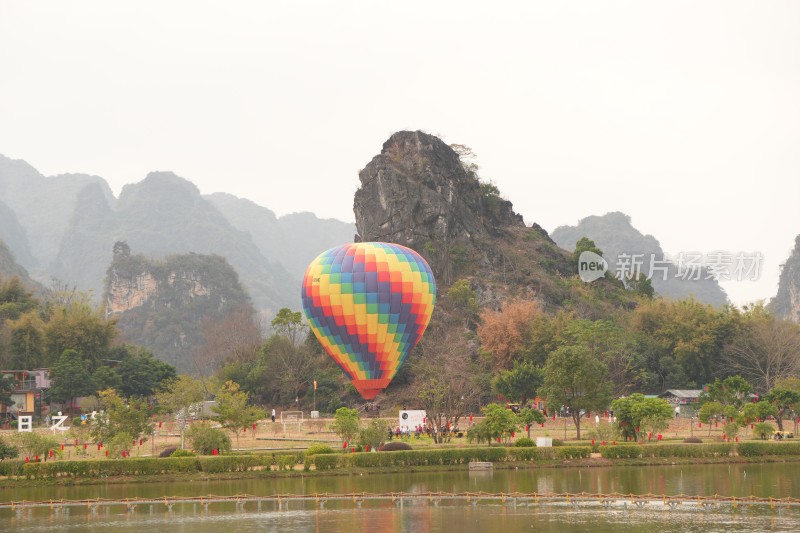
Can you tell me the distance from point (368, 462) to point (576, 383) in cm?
1596

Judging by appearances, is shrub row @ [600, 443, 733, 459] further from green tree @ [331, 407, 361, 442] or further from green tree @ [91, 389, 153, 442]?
green tree @ [91, 389, 153, 442]

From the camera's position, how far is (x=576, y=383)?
58.0m

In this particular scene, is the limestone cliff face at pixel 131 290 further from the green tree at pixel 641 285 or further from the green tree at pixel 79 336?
the green tree at pixel 641 285

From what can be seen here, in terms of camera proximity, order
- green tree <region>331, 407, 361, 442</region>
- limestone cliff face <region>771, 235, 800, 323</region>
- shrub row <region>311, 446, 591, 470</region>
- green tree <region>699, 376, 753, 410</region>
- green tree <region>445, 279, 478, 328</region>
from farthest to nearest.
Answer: limestone cliff face <region>771, 235, 800, 323</region>, green tree <region>445, 279, 478, 328</region>, green tree <region>699, 376, 753, 410</region>, green tree <region>331, 407, 361, 442</region>, shrub row <region>311, 446, 591, 470</region>

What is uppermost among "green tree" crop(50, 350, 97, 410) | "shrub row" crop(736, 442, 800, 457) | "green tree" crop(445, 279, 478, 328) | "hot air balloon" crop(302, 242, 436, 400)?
"green tree" crop(445, 279, 478, 328)

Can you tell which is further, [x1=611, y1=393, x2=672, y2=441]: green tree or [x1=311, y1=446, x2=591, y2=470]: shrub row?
[x1=611, y1=393, x2=672, y2=441]: green tree

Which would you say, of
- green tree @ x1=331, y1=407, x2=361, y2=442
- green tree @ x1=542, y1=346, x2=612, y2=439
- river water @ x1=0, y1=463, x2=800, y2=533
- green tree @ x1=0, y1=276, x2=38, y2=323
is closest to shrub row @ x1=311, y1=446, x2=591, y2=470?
river water @ x1=0, y1=463, x2=800, y2=533

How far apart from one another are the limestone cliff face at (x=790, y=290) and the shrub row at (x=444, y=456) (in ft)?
347

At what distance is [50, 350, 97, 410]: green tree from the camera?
7600 centimetres

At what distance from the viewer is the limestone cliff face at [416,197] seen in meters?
99.9

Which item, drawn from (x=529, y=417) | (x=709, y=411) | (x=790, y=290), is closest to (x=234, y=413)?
(x=529, y=417)

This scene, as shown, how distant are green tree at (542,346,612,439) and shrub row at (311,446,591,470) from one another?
9.82 metres

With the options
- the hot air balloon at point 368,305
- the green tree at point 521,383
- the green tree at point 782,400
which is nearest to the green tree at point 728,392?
the green tree at point 782,400

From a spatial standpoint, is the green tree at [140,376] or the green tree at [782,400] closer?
the green tree at [782,400]
